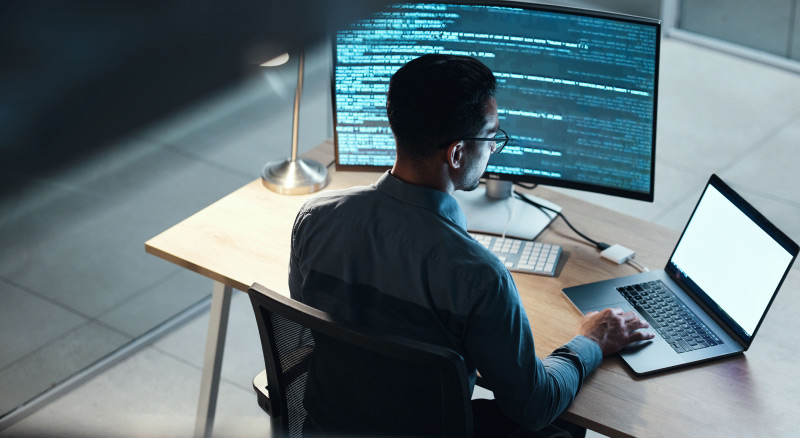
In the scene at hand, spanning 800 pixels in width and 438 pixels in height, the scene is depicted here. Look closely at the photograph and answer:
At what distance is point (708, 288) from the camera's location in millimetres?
1573

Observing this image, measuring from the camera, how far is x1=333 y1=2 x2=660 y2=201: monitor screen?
1680 mm

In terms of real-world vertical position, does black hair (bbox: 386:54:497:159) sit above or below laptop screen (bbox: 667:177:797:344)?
above

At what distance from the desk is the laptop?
1.4 inches

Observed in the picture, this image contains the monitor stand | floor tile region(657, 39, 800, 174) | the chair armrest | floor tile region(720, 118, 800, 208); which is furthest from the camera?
floor tile region(657, 39, 800, 174)

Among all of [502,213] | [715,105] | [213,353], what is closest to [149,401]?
[213,353]

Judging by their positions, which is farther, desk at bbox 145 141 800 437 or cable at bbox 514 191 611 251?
cable at bbox 514 191 611 251

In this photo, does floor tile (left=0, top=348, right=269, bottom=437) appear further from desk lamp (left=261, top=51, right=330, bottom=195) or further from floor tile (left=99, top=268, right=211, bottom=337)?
desk lamp (left=261, top=51, right=330, bottom=195)

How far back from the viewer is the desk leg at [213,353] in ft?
6.38

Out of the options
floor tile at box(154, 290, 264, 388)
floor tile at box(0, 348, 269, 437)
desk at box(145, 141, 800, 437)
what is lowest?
floor tile at box(0, 348, 269, 437)

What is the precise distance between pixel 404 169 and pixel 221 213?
2.24 ft

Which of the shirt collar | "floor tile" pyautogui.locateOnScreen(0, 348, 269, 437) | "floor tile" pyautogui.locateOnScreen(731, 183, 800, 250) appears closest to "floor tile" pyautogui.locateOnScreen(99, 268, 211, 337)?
"floor tile" pyautogui.locateOnScreen(0, 348, 269, 437)

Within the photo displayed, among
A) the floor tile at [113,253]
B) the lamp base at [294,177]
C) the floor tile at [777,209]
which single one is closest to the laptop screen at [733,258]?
the lamp base at [294,177]

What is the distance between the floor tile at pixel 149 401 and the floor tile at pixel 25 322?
7.9 inches

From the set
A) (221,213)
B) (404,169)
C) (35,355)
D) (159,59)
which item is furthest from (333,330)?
(35,355)
